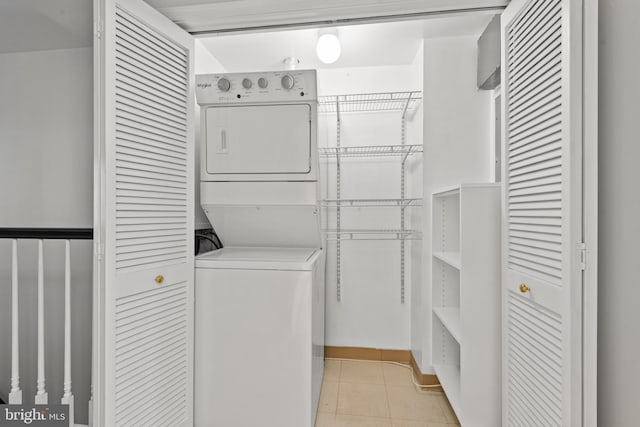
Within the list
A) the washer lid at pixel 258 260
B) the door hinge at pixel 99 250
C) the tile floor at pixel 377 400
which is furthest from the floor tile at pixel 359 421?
the door hinge at pixel 99 250

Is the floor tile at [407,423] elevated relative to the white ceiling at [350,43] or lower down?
lower down

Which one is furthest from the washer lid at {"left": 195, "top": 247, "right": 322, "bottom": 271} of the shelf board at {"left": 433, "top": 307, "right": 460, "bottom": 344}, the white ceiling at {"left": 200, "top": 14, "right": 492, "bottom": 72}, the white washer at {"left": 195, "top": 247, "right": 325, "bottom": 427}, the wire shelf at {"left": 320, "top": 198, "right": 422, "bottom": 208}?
the white ceiling at {"left": 200, "top": 14, "right": 492, "bottom": 72}

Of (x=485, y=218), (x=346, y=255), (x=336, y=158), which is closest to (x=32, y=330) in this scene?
(x=346, y=255)

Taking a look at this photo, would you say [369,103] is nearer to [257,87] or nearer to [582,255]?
[257,87]

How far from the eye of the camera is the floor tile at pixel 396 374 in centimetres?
243

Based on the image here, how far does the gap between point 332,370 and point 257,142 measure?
1834 millimetres

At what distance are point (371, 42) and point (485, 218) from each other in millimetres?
1496

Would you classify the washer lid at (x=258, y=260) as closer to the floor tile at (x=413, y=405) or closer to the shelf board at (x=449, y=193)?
the shelf board at (x=449, y=193)

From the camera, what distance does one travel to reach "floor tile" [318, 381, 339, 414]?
2.11 m

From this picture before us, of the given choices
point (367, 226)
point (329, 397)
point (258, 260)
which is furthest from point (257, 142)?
point (329, 397)

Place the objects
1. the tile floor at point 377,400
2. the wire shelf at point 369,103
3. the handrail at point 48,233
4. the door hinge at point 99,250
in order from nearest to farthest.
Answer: the door hinge at point 99,250 → the handrail at point 48,233 → the tile floor at point 377,400 → the wire shelf at point 369,103

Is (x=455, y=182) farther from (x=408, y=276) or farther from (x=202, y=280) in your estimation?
(x=202, y=280)

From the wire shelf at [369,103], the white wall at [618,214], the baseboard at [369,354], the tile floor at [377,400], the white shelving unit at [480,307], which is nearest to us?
the white wall at [618,214]

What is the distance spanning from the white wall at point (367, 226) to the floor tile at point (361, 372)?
0.49 feet
